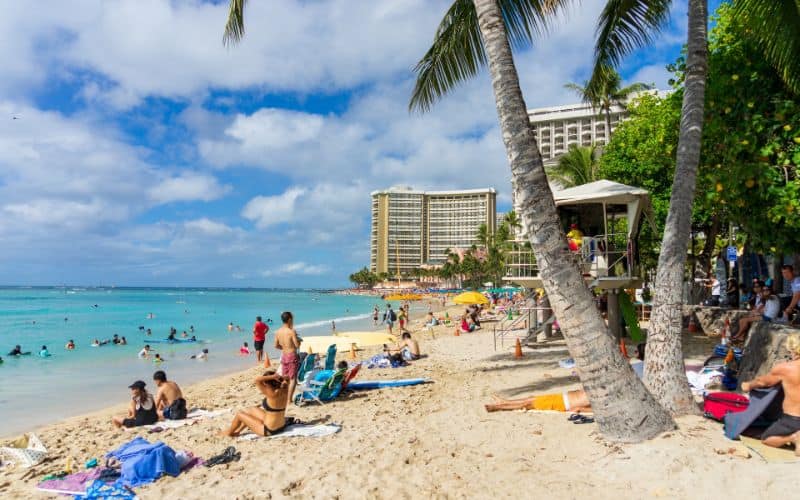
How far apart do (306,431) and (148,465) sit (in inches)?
76.9

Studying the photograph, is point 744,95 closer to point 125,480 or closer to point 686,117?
point 686,117

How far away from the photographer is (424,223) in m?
160

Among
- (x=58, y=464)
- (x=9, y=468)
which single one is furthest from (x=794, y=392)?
(x=9, y=468)

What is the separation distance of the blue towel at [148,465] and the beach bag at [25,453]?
69.9 inches

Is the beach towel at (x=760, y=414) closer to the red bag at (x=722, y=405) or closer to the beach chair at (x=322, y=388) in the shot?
the red bag at (x=722, y=405)

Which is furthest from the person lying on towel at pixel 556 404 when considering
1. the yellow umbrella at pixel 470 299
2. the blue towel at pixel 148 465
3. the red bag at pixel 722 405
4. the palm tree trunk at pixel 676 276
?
the yellow umbrella at pixel 470 299

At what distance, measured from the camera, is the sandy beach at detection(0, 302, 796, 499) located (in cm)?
448

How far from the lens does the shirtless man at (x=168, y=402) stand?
336 inches

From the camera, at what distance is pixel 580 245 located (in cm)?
1141

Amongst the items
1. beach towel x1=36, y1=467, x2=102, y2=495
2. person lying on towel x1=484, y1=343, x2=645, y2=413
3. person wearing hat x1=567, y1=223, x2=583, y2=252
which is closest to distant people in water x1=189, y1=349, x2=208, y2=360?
person wearing hat x1=567, y1=223, x2=583, y2=252

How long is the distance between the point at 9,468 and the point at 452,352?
35.5 ft

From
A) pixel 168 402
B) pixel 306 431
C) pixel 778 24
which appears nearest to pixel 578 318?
pixel 306 431

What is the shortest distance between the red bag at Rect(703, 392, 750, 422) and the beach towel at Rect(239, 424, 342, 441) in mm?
4360

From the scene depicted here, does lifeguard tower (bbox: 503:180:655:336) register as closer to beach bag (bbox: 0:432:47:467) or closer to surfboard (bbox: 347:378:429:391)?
surfboard (bbox: 347:378:429:391)
